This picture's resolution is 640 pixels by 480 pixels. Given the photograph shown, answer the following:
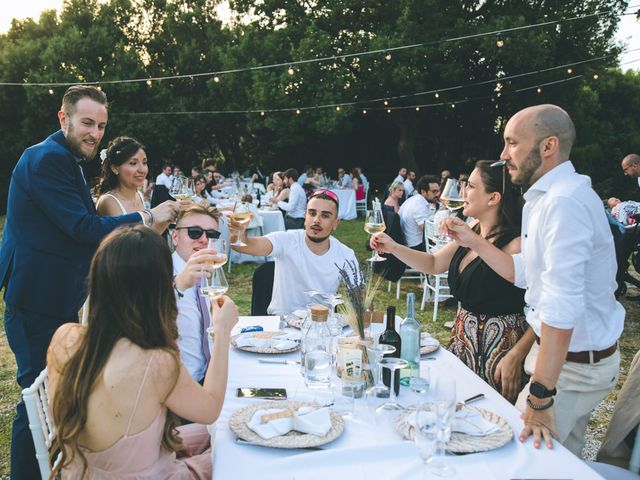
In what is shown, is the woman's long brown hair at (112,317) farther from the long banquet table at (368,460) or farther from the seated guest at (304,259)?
the seated guest at (304,259)

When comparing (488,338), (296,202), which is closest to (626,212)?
(296,202)

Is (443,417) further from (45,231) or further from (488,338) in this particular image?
(45,231)

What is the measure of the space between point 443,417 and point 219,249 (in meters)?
1.14

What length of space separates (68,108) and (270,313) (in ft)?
5.64

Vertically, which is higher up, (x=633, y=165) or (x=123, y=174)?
(x=633, y=165)

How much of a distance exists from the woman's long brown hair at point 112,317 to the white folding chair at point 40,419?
127mm

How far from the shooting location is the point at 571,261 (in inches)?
66.6

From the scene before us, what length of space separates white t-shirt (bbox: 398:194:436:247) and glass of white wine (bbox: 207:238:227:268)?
486 cm

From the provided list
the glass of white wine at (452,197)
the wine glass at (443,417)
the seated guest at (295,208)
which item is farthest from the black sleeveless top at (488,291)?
the seated guest at (295,208)

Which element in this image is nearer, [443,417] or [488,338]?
[443,417]

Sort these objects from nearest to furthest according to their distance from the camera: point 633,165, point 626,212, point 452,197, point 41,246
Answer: point 41,246
point 452,197
point 626,212
point 633,165

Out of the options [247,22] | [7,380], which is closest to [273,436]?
[7,380]

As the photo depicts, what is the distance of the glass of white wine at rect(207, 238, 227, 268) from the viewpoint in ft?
6.23

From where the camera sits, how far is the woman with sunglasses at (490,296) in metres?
2.31
